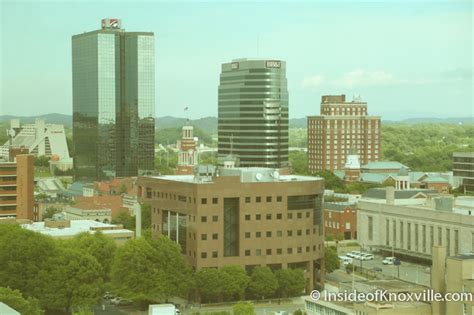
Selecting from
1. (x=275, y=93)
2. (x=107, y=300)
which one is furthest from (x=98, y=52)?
(x=107, y=300)

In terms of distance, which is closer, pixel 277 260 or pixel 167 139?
pixel 277 260

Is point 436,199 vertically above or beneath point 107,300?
above

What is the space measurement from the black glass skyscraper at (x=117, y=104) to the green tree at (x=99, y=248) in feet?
130

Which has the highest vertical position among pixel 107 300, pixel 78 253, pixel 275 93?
pixel 275 93

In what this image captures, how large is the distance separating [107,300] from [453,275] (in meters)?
14.1

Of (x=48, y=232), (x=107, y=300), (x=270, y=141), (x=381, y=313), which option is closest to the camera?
(x=381, y=313)

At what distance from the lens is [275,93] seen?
201 feet

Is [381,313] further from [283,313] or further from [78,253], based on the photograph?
[78,253]

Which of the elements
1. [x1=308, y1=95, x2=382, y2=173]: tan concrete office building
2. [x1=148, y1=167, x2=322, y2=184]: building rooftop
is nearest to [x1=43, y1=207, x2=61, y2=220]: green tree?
[x1=148, y1=167, x2=322, y2=184]: building rooftop

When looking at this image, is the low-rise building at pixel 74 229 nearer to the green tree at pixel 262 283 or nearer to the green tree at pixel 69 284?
the green tree at pixel 69 284

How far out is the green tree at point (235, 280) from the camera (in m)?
27.5

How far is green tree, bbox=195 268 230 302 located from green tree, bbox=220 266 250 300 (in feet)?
0.39

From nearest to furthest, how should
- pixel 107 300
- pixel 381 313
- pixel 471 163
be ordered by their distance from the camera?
pixel 381 313
pixel 107 300
pixel 471 163

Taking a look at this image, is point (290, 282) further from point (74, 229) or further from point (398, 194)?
point (398, 194)
